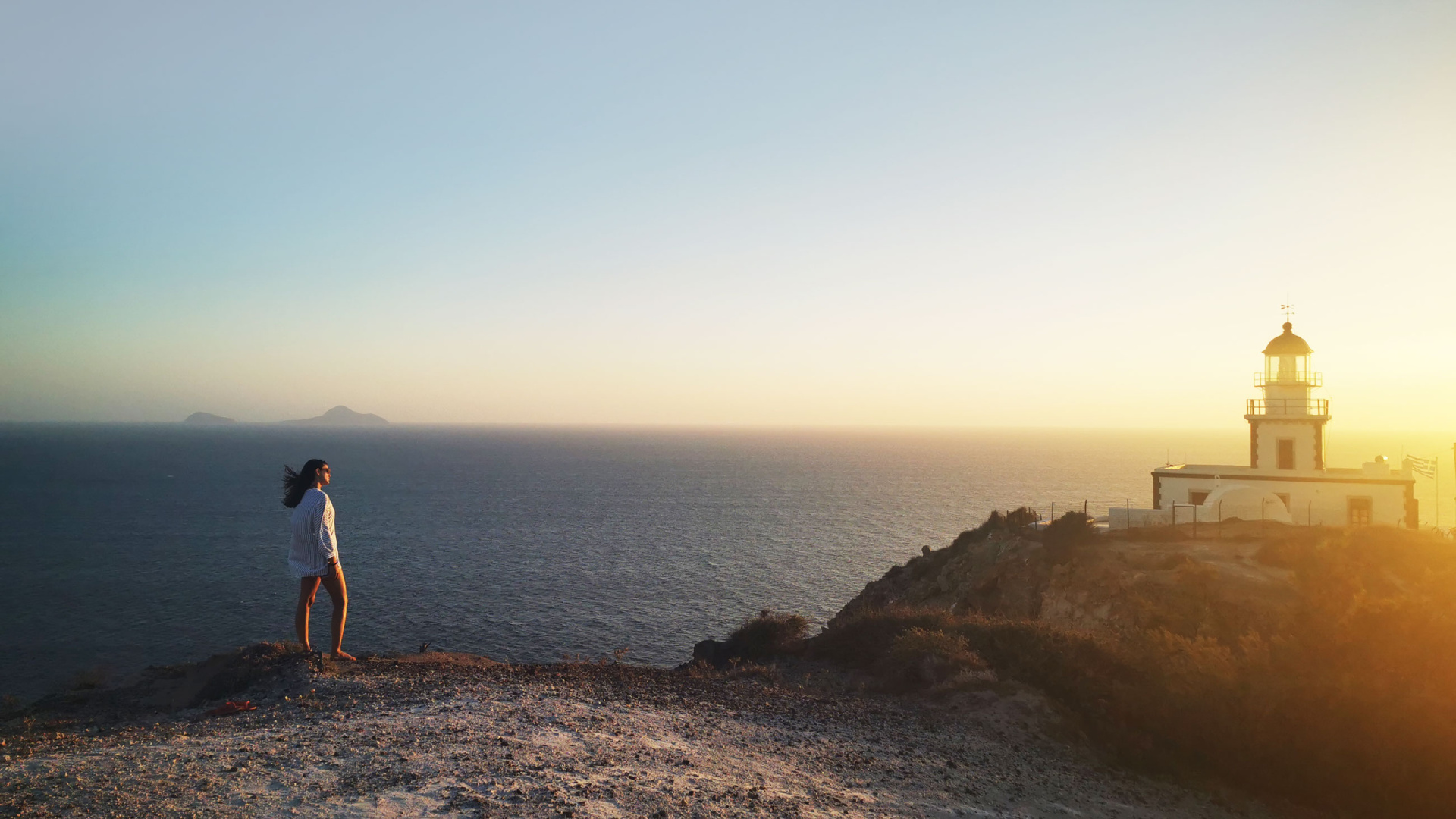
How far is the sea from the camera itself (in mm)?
37188

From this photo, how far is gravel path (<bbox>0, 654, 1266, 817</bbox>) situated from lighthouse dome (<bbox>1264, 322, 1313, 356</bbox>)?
3032 centimetres

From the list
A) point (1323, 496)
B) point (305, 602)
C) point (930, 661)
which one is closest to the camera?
point (305, 602)

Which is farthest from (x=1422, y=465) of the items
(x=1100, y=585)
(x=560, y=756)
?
(x=560, y=756)

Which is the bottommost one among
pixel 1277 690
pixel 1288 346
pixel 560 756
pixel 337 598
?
pixel 1277 690

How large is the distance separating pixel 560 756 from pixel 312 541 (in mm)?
4850

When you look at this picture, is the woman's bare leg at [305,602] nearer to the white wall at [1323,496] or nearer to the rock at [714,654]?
the rock at [714,654]

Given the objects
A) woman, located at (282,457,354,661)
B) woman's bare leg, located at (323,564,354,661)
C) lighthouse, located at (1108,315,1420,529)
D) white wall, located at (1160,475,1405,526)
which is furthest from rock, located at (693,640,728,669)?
white wall, located at (1160,475,1405,526)

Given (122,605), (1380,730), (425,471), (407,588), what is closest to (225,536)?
(122,605)

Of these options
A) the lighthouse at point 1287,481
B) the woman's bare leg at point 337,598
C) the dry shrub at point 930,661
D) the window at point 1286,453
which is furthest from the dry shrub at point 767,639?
the window at point 1286,453

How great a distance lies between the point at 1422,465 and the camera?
30734 mm

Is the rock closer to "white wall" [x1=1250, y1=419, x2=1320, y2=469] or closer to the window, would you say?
"white wall" [x1=1250, y1=419, x2=1320, y2=469]

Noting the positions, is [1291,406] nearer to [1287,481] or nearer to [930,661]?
[1287,481]

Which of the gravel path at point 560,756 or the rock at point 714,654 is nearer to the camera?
the gravel path at point 560,756

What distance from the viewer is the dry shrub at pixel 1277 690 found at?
8805mm
